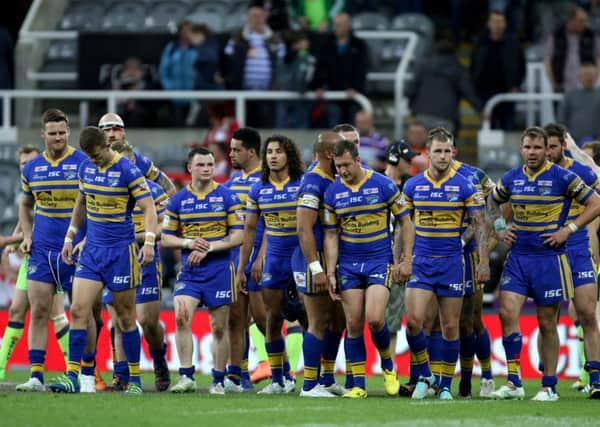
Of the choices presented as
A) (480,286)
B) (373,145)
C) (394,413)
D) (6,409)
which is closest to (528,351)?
(373,145)

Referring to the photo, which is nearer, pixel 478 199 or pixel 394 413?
pixel 394 413

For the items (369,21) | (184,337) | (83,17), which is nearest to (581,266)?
(184,337)

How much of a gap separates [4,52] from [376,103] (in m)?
5.66

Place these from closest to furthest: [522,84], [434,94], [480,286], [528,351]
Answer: [480,286] < [528,351] < [434,94] < [522,84]

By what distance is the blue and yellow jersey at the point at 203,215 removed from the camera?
45.8 ft

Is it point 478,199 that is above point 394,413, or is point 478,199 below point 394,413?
above

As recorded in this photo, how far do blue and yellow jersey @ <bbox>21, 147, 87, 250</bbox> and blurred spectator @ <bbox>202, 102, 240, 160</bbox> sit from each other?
6.36 metres

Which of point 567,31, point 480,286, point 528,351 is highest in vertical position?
point 567,31

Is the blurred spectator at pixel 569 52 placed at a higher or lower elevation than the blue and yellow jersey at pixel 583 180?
higher

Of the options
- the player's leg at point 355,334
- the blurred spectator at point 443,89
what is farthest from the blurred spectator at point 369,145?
the player's leg at point 355,334

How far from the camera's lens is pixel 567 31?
70.8 ft

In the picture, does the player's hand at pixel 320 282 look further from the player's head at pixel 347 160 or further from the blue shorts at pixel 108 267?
the blue shorts at pixel 108 267

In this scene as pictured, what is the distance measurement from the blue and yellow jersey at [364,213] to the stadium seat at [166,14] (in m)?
11.6

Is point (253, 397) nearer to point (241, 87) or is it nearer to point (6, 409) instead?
point (6, 409)
